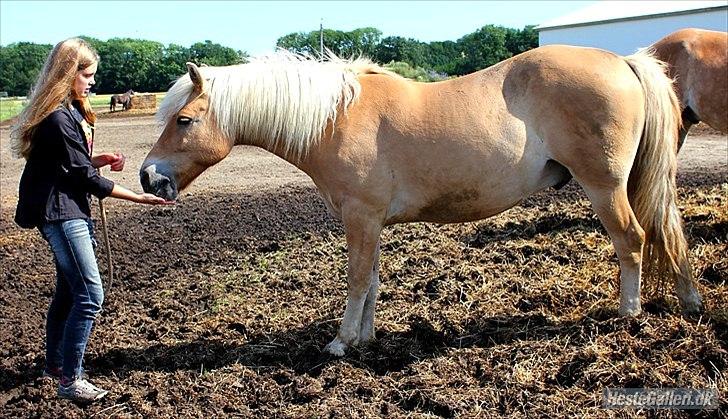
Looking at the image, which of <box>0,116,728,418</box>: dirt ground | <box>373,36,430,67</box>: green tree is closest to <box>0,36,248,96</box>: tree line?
<box>373,36,430,67</box>: green tree

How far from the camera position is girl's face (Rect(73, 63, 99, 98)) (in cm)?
344

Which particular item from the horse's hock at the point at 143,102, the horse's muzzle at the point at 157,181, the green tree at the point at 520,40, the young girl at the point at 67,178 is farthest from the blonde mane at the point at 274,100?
the green tree at the point at 520,40

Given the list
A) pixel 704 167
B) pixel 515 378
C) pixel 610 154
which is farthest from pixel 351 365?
pixel 704 167

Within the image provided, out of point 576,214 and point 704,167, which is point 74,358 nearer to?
point 576,214

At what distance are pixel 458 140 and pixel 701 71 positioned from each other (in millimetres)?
4115

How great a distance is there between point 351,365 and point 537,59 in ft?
6.85

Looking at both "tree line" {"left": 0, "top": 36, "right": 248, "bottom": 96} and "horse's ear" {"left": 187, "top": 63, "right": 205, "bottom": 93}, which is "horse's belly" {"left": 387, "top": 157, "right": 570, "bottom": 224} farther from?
"tree line" {"left": 0, "top": 36, "right": 248, "bottom": 96}

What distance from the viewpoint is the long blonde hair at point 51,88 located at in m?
3.33

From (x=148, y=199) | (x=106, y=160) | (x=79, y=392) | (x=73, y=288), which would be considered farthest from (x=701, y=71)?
(x=79, y=392)

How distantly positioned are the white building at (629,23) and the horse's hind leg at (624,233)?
23.0 m

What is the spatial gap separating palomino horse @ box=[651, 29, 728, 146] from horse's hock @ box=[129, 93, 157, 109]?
32.6 meters

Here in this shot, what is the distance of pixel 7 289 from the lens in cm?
579

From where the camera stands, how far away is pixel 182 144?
3.82 m

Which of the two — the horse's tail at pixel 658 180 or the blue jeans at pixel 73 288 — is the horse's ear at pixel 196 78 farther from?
the horse's tail at pixel 658 180
